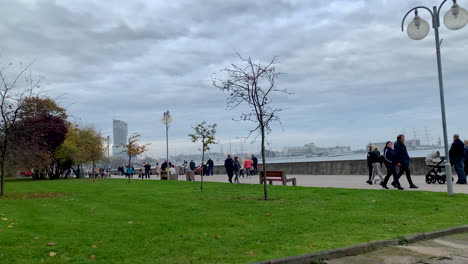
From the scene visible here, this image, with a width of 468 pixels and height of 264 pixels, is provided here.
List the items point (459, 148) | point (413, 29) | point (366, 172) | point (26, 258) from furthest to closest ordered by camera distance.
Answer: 1. point (366, 172)
2. point (459, 148)
3. point (413, 29)
4. point (26, 258)

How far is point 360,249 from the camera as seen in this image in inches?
243

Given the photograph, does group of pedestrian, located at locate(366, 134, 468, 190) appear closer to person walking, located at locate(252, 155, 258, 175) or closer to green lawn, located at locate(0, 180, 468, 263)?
green lawn, located at locate(0, 180, 468, 263)

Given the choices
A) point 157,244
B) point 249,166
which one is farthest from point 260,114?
point 249,166

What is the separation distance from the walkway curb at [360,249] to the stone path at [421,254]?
110 millimetres

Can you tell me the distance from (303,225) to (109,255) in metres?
3.84

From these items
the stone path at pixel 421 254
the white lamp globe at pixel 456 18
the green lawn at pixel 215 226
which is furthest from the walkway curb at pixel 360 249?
the white lamp globe at pixel 456 18

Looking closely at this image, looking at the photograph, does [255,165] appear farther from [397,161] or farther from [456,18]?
[456,18]

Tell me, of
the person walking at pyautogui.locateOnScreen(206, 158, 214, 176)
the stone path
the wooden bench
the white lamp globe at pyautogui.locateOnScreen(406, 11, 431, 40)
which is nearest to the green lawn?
the stone path

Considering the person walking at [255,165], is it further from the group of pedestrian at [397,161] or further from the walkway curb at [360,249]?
the walkway curb at [360,249]

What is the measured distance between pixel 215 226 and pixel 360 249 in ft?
10.5

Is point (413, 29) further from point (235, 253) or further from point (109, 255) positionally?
point (109, 255)

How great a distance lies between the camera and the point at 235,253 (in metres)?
6.07

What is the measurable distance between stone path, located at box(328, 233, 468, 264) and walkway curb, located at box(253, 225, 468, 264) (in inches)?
4.3

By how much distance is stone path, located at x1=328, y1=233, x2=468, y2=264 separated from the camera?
560cm
